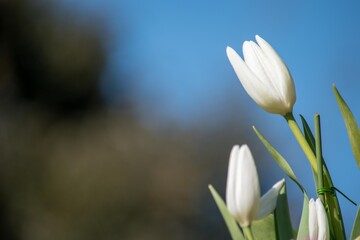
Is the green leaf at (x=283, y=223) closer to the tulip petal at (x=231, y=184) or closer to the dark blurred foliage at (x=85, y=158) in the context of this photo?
the tulip petal at (x=231, y=184)

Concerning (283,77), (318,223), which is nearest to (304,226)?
(318,223)

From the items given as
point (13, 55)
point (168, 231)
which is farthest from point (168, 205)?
point (13, 55)

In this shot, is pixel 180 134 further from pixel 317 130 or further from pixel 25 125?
pixel 317 130

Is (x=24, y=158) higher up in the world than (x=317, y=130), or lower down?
lower down

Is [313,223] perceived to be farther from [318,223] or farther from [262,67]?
[262,67]

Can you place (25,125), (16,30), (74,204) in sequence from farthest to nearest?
1. (16,30)
2. (25,125)
3. (74,204)

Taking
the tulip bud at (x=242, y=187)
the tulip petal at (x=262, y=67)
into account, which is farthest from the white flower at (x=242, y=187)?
the tulip petal at (x=262, y=67)

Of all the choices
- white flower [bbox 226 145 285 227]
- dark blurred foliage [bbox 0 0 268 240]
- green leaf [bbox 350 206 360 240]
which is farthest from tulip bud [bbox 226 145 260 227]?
dark blurred foliage [bbox 0 0 268 240]
